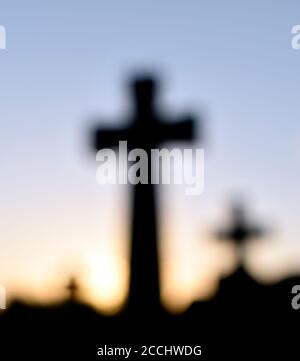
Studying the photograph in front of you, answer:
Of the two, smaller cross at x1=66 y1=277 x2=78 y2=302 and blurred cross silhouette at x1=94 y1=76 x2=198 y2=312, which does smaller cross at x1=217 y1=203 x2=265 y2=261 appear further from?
smaller cross at x1=66 y1=277 x2=78 y2=302

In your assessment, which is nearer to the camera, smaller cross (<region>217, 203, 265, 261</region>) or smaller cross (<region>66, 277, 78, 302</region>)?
smaller cross (<region>66, 277, 78, 302</region>)

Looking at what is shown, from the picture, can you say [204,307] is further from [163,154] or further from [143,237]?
[163,154]

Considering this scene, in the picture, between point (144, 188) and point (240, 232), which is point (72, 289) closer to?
point (144, 188)

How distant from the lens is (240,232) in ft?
27.9

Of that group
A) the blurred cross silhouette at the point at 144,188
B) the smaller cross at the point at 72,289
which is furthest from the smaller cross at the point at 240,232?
the smaller cross at the point at 72,289

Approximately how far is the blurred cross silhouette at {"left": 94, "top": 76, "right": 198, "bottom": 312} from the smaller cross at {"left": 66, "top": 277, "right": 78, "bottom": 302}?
1587 mm

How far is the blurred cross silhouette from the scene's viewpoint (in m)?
6.33

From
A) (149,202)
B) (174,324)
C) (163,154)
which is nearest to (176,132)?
(163,154)

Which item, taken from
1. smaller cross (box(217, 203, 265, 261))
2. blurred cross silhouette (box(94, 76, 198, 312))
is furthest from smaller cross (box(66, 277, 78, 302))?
smaller cross (box(217, 203, 265, 261))

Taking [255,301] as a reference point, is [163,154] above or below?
above

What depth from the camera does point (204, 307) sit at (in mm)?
6875
